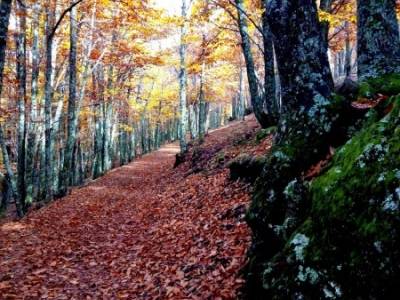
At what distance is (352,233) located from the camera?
117 inches

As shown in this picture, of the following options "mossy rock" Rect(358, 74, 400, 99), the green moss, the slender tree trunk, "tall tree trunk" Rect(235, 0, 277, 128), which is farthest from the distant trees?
"mossy rock" Rect(358, 74, 400, 99)

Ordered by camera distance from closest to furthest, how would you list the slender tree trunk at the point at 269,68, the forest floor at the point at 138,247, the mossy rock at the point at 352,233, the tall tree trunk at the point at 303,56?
the mossy rock at the point at 352,233 < the tall tree trunk at the point at 303,56 < the forest floor at the point at 138,247 < the slender tree trunk at the point at 269,68

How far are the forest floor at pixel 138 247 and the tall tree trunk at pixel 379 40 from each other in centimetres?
337

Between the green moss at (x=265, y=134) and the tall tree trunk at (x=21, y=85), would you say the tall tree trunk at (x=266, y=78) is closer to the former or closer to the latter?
the green moss at (x=265, y=134)

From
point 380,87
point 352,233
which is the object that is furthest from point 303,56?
point 352,233

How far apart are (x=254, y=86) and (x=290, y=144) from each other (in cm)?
773

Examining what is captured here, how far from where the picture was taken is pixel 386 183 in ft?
9.68

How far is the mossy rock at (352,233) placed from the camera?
270 centimetres

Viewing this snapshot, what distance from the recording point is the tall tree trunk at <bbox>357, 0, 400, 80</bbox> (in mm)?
6188

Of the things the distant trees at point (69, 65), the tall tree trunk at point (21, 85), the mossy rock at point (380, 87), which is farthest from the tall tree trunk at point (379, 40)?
the tall tree trunk at point (21, 85)

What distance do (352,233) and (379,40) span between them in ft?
14.7

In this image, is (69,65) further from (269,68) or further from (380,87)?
(380,87)

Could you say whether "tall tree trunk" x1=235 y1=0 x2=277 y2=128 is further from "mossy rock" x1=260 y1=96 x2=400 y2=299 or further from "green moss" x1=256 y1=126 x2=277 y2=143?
"mossy rock" x1=260 y1=96 x2=400 y2=299

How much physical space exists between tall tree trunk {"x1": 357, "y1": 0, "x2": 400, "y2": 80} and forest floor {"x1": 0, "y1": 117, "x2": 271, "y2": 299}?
337 cm
